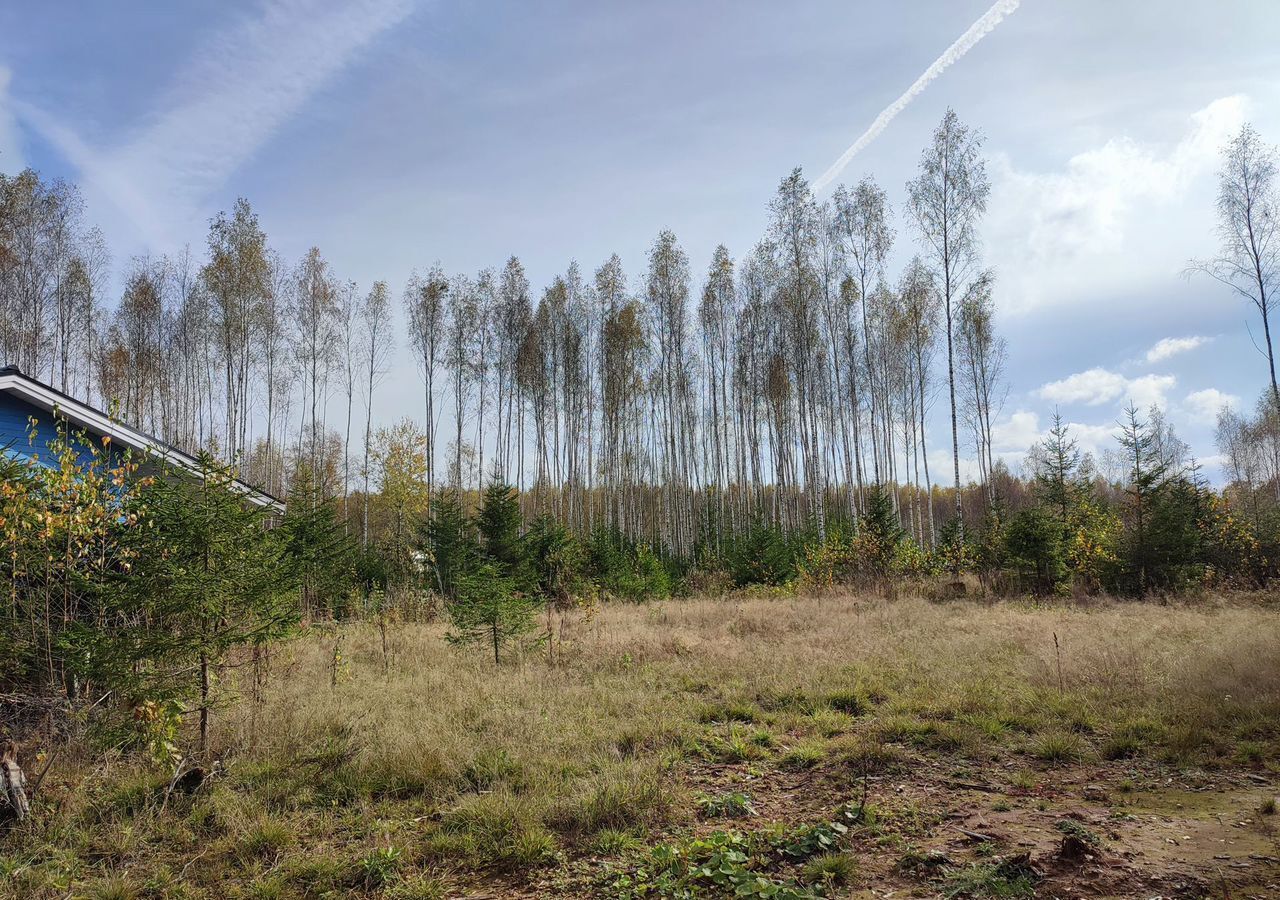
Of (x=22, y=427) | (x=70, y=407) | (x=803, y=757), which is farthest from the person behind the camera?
(x=22, y=427)

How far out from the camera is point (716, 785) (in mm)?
5250

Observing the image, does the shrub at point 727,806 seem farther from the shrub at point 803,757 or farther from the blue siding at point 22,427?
the blue siding at point 22,427

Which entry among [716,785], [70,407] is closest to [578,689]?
[716,785]

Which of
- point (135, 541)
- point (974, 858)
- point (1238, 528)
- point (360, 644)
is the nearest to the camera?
point (974, 858)

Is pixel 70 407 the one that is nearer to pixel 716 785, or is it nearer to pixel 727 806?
pixel 716 785

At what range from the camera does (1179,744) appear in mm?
5531

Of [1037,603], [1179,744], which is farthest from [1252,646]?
[1037,603]

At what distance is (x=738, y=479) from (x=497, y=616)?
65.9ft

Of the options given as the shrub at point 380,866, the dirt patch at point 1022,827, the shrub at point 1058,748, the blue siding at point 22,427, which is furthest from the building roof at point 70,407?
the shrub at point 1058,748

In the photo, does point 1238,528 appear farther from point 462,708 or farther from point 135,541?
point 135,541

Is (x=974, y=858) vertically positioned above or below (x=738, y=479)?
below

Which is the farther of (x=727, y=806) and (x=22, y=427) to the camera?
(x=22, y=427)

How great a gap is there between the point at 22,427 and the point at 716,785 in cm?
1208

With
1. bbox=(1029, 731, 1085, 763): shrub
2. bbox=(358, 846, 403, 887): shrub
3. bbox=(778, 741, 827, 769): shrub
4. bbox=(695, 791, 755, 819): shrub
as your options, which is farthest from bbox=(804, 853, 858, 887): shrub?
bbox=(1029, 731, 1085, 763): shrub
